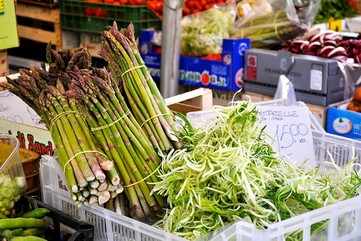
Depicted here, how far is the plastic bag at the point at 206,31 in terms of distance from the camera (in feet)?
15.1

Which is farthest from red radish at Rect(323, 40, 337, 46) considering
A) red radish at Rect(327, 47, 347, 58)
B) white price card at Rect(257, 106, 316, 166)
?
white price card at Rect(257, 106, 316, 166)

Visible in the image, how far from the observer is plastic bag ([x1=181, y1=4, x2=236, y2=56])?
181 inches

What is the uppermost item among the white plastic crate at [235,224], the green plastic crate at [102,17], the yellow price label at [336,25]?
the green plastic crate at [102,17]

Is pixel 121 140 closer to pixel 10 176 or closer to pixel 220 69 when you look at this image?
pixel 10 176

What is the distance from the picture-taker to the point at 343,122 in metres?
3.91

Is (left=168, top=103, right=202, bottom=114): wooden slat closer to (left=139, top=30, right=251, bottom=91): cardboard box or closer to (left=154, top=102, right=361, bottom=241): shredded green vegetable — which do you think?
(left=154, top=102, right=361, bottom=241): shredded green vegetable

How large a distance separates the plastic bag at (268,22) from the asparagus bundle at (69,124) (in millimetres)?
2788

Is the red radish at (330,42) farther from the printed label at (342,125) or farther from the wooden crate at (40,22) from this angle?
the wooden crate at (40,22)

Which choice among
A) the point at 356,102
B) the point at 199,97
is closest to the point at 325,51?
the point at 356,102

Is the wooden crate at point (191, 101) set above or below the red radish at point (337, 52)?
below

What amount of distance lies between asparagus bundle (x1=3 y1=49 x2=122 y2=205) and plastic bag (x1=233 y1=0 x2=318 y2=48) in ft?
9.15

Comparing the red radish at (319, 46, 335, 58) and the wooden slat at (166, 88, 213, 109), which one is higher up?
the red radish at (319, 46, 335, 58)

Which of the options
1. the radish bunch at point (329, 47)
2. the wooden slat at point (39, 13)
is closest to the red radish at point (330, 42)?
the radish bunch at point (329, 47)

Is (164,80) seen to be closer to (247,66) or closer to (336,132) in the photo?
(247,66)
